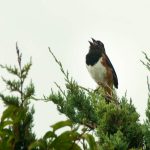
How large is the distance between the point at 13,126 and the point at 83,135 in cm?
22

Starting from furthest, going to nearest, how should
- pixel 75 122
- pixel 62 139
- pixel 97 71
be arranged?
1. pixel 97 71
2. pixel 75 122
3. pixel 62 139

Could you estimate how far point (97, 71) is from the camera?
11016 mm

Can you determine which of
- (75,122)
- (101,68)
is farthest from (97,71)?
(75,122)

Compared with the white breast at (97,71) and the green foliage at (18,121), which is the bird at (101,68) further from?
the green foliage at (18,121)

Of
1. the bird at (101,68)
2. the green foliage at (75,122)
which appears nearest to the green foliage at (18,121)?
the green foliage at (75,122)

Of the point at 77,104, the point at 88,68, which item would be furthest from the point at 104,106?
the point at 88,68

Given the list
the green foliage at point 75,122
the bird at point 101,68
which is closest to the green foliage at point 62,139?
the green foliage at point 75,122

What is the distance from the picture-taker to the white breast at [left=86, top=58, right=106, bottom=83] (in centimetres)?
1092

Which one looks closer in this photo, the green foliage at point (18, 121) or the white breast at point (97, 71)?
the green foliage at point (18, 121)

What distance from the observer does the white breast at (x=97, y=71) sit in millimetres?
10924

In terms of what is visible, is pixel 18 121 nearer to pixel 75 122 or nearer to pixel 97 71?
pixel 75 122

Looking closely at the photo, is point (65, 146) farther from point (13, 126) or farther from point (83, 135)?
point (13, 126)

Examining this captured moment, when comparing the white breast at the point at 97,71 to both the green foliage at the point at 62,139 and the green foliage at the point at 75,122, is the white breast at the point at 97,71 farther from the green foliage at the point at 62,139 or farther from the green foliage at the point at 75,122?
the green foliage at the point at 62,139

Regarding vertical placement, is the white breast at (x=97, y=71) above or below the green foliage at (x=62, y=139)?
above
